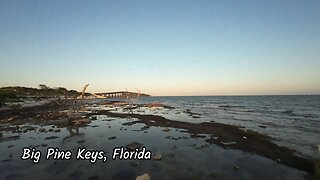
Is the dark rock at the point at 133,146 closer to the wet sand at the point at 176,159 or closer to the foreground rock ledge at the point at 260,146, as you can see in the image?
the wet sand at the point at 176,159

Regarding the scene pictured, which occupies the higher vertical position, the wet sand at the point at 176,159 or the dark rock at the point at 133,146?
the dark rock at the point at 133,146

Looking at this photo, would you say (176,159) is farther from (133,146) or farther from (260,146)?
(260,146)

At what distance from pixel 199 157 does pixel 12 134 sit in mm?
19831

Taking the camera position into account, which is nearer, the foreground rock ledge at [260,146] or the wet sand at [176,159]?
the wet sand at [176,159]

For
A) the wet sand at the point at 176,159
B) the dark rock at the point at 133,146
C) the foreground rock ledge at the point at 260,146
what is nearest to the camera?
the wet sand at the point at 176,159

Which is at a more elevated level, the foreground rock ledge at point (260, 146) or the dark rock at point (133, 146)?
the dark rock at point (133, 146)

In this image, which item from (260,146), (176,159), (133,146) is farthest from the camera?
Result: (260,146)

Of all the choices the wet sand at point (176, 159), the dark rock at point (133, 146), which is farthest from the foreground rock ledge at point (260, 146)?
the dark rock at point (133, 146)

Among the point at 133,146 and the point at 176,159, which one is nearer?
the point at 176,159

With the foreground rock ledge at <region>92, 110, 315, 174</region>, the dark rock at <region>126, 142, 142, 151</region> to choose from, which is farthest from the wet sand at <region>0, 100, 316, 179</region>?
the dark rock at <region>126, 142, 142, 151</region>

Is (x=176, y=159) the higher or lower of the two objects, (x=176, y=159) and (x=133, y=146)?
the lower

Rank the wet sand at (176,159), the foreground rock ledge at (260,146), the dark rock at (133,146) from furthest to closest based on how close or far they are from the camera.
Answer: the dark rock at (133,146), the foreground rock ledge at (260,146), the wet sand at (176,159)

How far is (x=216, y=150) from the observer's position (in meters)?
17.0

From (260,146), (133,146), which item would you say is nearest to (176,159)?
(133,146)
